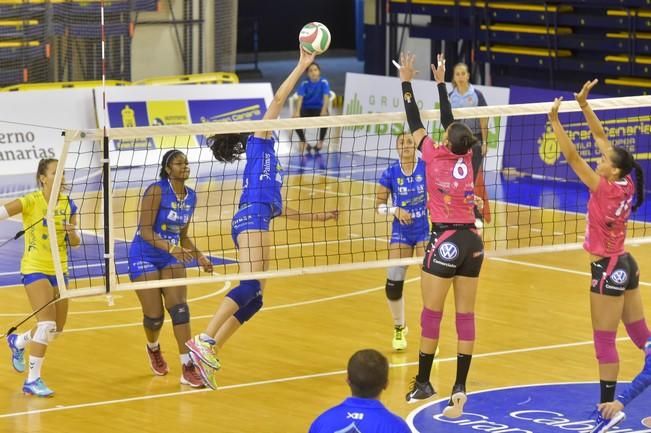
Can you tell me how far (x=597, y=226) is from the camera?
9.39 meters

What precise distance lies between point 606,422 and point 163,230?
3.79 meters

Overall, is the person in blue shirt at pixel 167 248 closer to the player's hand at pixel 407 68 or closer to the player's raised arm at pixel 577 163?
the player's hand at pixel 407 68

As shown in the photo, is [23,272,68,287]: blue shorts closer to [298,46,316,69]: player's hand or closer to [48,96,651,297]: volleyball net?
[48,96,651,297]: volleyball net

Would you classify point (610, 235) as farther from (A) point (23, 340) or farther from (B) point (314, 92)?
(B) point (314, 92)

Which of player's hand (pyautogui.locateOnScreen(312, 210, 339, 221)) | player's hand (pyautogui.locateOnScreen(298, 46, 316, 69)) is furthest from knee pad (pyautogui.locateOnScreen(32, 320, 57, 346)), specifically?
player's hand (pyautogui.locateOnScreen(298, 46, 316, 69))

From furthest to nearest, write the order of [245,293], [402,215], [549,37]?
[549,37], [402,215], [245,293]

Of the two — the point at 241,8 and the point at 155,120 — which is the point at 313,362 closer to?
the point at 155,120

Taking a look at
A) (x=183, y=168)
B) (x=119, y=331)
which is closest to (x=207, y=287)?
(x=119, y=331)

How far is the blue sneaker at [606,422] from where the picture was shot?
916 cm

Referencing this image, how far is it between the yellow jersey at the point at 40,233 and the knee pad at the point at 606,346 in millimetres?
4126

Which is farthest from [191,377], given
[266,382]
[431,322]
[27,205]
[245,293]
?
[431,322]

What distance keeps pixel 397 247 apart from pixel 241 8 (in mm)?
32967

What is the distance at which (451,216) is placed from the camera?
971 cm

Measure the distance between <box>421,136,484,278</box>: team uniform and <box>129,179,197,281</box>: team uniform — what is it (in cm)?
212
